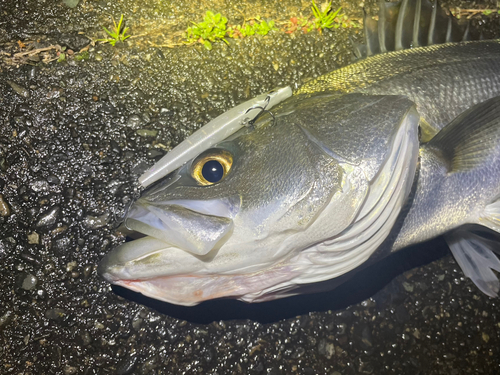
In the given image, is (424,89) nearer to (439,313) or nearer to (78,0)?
(439,313)

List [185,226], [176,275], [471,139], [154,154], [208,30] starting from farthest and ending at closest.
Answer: [208,30]
[154,154]
[471,139]
[176,275]
[185,226]

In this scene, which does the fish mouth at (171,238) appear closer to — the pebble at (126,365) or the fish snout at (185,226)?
the fish snout at (185,226)

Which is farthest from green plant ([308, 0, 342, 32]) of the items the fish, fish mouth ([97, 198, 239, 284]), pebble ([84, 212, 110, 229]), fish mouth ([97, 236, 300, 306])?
pebble ([84, 212, 110, 229])

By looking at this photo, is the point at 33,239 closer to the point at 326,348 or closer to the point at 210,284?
the point at 210,284

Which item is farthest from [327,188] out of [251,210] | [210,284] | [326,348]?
[326,348]

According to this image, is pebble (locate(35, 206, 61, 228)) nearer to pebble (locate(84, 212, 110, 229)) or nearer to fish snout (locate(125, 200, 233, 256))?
pebble (locate(84, 212, 110, 229))

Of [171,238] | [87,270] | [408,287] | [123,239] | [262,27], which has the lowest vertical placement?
[408,287]
